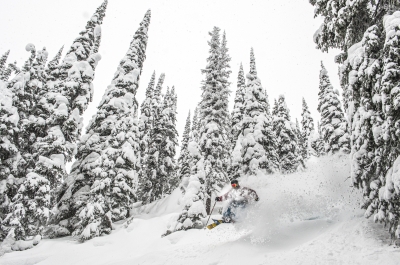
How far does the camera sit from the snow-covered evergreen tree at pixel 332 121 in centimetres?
2466

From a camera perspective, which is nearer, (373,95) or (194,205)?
(373,95)

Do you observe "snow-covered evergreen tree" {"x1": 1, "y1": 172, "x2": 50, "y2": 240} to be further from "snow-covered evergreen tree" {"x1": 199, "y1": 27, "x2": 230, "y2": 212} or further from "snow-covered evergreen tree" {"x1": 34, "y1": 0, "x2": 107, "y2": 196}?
"snow-covered evergreen tree" {"x1": 199, "y1": 27, "x2": 230, "y2": 212}

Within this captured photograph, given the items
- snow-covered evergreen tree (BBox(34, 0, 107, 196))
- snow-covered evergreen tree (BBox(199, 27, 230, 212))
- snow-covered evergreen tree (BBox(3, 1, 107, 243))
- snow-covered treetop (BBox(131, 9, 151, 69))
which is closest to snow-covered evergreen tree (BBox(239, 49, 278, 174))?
snow-covered evergreen tree (BBox(199, 27, 230, 212))

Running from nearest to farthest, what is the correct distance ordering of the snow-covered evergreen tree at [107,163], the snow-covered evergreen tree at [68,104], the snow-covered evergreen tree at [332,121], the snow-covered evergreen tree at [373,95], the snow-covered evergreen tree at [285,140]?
the snow-covered evergreen tree at [373,95], the snow-covered evergreen tree at [68,104], the snow-covered evergreen tree at [107,163], the snow-covered evergreen tree at [332,121], the snow-covered evergreen tree at [285,140]

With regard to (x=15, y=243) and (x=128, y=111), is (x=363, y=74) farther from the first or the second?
(x=15, y=243)

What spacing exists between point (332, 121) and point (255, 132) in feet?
30.5

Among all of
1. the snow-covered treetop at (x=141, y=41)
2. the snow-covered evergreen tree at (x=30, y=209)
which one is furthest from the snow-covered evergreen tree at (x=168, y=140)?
the snow-covered evergreen tree at (x=30, y=209)

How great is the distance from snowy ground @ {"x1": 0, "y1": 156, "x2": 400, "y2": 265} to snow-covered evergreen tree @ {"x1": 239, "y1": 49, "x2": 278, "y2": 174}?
272 inches

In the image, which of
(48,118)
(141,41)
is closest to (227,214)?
(48,118)

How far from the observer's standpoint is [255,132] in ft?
Answer: 74.6

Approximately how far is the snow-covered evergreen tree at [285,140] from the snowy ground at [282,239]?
18057 mm

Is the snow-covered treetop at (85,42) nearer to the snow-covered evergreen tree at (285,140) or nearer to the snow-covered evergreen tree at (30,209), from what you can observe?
the snow-covered evergreen tree at (30,209)

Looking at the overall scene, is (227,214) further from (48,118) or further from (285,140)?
(285,140)

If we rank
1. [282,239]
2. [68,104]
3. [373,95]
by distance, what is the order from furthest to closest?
[68,104]
[282,239]
[373,95]
